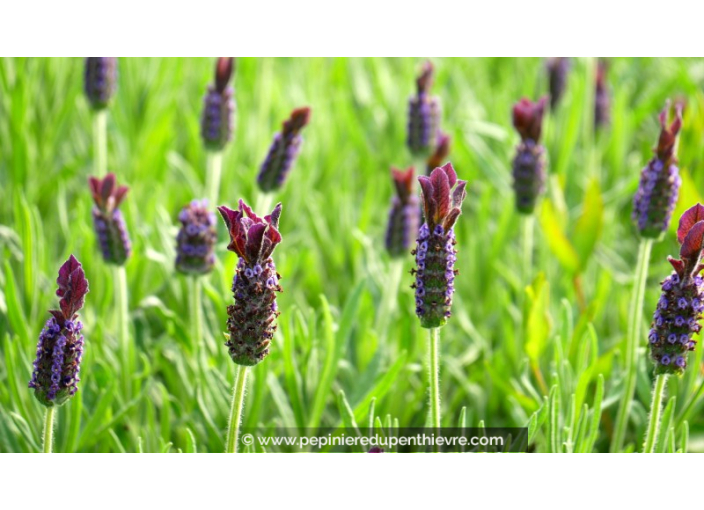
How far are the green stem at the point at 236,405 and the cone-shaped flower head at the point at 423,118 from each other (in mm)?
885

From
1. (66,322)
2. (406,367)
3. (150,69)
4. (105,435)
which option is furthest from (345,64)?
(66,322)

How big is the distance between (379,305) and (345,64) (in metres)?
1.11

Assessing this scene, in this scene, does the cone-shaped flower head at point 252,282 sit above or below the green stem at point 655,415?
above

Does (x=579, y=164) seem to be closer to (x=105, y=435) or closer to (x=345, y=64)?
(x=345, y=64)

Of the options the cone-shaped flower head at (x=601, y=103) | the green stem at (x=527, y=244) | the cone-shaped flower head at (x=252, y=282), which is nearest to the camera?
the cone-shaped flower head at (x=252, y=282)

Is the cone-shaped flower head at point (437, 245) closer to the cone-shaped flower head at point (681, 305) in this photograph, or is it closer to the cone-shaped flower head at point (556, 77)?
the cone-shaped flower head at point (681, 305)

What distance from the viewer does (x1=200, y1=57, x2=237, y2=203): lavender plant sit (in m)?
1.81

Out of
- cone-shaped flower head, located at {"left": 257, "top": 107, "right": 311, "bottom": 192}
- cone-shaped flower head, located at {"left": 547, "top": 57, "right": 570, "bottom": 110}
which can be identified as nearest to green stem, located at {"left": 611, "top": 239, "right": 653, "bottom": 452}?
cone-shaped flower head, located at {"left": 257, "top": 107, "right": 311, "bottom": 192}

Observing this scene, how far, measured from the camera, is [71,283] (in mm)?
1131

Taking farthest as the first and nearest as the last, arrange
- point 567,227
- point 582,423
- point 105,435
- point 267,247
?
point 567,227
point 105,435
point 582,423
point 267,247

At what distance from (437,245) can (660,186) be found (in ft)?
1.60

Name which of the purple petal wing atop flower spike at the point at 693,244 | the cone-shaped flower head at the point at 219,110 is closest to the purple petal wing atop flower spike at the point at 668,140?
the purple petal wing atop flower spike at the point at 693,244

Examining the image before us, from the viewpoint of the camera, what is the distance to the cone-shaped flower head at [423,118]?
1.92m
